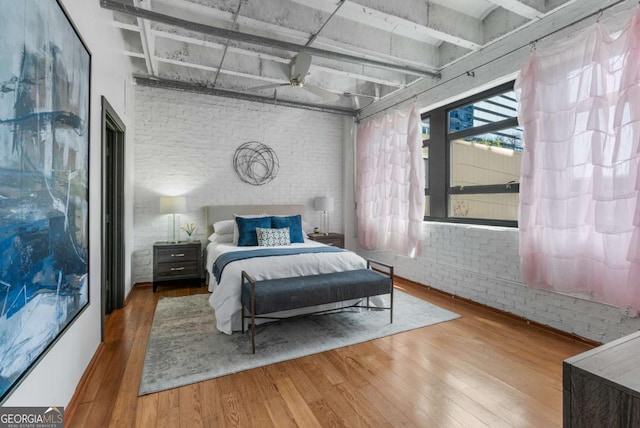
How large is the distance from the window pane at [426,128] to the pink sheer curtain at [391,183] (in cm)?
26

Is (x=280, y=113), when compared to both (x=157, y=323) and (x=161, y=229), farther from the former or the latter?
(x=157, y=323)

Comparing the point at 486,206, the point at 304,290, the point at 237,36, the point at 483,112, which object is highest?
the point at 237,36

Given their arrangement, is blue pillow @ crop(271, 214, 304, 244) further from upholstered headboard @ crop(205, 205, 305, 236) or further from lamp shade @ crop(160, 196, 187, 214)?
lamp shade @ crop(160, 196, 187, 214)

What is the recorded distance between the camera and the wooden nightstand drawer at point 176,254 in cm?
418

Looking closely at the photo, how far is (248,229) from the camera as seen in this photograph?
4.11 meters

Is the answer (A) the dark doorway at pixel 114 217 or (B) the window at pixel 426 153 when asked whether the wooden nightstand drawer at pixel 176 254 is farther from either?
(B) the window at pixel 426 153

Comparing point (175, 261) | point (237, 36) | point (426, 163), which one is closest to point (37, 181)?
point (237, 36)

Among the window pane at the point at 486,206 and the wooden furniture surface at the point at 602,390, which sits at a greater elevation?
the window pane at the point at 486,206

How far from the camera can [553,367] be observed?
2.30 meters

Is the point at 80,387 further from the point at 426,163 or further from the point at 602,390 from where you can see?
the point at 426,163

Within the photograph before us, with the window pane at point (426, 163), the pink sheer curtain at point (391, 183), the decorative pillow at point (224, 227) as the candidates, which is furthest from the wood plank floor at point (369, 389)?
Answer: the window pane at point (426, 163)

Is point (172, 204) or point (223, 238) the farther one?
point (223, 238)

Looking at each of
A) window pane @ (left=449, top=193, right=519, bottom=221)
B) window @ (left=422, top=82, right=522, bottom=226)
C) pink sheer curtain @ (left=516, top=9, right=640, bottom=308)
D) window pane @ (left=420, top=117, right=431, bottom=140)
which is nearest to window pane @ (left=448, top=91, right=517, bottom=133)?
window @ (left=422, top=82, right=522, bottom=226)

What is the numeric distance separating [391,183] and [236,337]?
10.5 feet
